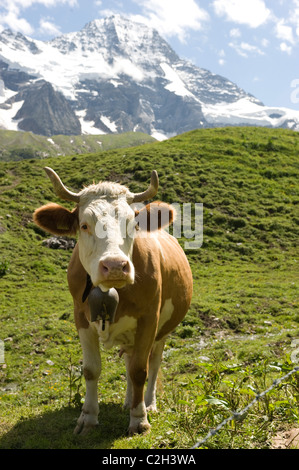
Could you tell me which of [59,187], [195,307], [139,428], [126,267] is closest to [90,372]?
[139,428]

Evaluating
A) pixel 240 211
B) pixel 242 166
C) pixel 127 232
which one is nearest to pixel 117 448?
pixel 127 232

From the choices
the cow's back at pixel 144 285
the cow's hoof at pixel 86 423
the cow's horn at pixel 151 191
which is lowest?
the cow's hoof at pixel 86 423

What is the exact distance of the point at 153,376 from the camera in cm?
670

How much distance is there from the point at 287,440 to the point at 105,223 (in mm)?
3022

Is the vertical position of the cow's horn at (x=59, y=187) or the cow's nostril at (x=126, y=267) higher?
the cow's horn at (x=59, y=187)

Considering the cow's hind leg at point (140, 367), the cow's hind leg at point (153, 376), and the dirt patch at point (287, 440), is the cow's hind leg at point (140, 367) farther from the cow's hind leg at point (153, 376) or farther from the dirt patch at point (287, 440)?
the dirt patch at point (287, 440)

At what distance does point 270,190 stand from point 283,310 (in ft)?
56.9

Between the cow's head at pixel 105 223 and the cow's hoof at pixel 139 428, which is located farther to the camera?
the cow's hoof at pixel 139 428

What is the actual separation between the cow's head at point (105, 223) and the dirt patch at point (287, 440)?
2282 millimetres

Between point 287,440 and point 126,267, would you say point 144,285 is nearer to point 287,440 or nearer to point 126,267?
point 126,267

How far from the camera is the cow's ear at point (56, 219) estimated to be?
535cm

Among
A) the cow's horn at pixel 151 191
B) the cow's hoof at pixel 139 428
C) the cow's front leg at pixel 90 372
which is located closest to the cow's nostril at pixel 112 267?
the cow's horn at pixel 151 191

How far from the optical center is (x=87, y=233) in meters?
4.85
